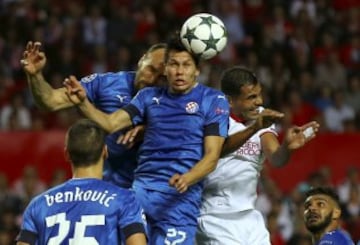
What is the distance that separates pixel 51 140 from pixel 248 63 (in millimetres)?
3927

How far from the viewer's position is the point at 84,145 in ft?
24.6

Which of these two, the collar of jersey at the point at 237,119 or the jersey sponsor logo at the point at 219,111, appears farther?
the collar of jersey at the point at 237,119

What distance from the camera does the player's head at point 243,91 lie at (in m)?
9.26

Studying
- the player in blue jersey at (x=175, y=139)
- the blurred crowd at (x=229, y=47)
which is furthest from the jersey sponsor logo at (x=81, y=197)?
the blurred crowd at (x=229, y=47)

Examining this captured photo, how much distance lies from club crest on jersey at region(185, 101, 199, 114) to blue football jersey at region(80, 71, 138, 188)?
82 cm

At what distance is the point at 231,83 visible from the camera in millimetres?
9312

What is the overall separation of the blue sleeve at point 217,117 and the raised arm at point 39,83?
0.98 meters

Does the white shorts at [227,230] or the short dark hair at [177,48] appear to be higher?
the short dark hair at [177,48]

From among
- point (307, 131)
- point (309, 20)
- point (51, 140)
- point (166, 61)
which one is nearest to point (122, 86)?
point (166, 61)

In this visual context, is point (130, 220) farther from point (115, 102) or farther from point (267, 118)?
Result: point (115, 102)

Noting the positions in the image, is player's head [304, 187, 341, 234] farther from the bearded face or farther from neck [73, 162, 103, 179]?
neck [73, 162, 103, 179]

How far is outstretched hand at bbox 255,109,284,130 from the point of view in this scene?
333 inches

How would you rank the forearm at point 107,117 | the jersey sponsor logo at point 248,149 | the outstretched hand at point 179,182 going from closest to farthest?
the outstretched hand at point 179,182 → the forearm at point 107,117 → the jersey sponsor logo at point 248,149

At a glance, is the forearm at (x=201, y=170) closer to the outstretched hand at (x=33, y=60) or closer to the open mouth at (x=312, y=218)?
the open mouth at (x=312, y=218)
